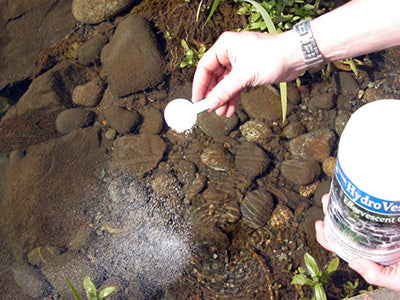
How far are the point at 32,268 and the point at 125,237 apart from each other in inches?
36.0

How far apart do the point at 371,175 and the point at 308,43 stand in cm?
97

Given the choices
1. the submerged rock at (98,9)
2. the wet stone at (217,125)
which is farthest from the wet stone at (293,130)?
the submerged rock at (98,9)

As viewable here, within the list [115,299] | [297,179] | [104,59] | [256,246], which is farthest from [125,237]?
[104,59]

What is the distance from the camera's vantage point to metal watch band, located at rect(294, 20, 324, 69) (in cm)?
179

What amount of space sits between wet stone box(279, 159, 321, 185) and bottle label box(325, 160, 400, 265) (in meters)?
1.14

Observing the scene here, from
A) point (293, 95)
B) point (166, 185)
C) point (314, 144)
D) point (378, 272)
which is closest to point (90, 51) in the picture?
point (166, 185)

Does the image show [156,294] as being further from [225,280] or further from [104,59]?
[104,59]

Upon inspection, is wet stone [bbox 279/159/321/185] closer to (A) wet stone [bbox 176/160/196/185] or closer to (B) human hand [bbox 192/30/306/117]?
(A) wet stone [bbox 176/160/196/185]

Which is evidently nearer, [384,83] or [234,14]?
[384,83]

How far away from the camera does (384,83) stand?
10.9ft

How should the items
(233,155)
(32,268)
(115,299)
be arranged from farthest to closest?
(233,155) → (32,268) → (115,299)

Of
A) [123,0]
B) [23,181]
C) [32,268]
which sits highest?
[123,0]

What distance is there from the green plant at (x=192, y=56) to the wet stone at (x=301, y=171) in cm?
157

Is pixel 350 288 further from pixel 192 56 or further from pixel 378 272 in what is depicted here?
pixel 192 56
